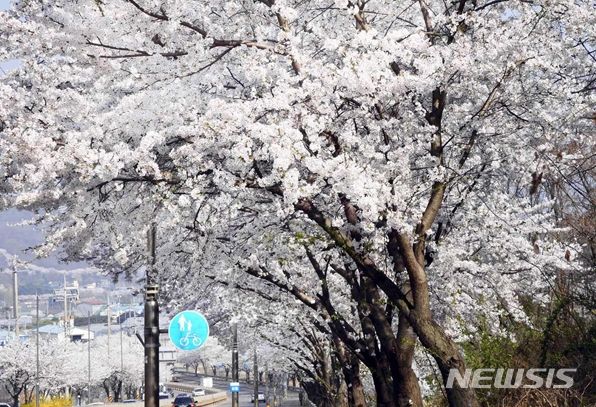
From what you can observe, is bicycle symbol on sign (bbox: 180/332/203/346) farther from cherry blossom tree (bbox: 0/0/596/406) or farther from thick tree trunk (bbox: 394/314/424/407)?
thick tree trunk (bbox: 394/314/424/407)

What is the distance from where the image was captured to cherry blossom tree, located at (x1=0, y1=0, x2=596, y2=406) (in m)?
10.1

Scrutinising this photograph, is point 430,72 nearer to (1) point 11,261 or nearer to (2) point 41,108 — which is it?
(2) point 41,108

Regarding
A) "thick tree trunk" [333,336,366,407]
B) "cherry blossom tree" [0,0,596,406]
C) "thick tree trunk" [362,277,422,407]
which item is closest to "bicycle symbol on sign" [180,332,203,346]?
"cherry blossom tree" [0,0,596,406]

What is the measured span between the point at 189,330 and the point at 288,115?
529 cm

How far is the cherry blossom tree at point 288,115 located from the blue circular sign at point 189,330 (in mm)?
2056

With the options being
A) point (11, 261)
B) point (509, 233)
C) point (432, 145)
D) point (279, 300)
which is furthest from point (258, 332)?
point (432, 145)

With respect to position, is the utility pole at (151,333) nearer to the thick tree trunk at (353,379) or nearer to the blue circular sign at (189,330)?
the blue circular sign at (189,330)

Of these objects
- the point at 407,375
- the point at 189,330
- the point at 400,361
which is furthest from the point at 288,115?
the point at 189,330

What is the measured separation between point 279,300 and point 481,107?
9.05 meters

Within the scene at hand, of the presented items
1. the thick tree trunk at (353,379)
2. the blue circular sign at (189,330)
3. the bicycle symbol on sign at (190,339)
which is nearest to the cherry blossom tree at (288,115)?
the blue circular sign at (189,330)

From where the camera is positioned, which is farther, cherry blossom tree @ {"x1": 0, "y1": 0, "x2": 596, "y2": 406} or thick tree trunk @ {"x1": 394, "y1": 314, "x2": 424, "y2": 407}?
thick tree trunk @ {"x1": 394, "y1": 314, "x2": 424, "y2": 407}

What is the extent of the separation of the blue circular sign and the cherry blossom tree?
2.06 meters

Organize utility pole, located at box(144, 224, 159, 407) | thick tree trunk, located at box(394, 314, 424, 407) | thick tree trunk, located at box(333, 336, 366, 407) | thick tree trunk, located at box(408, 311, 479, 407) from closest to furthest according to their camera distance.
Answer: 1. thick tree trunk, located at box(408, 311, 479, 407)
2. thick tree trunk, located at box(394, 314, 424, 407)
3. utility pole, located at box(144, 224, 159, 407)
4. thick tree trunk, located at box(333, 336, 366, 407)

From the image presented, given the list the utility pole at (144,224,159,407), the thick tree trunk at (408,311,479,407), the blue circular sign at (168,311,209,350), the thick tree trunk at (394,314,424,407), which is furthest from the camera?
the blue circular sign at (168,311,209,350)
